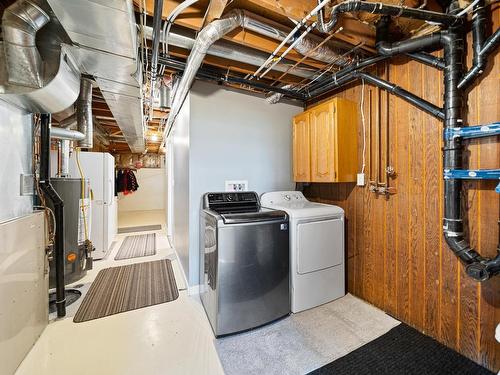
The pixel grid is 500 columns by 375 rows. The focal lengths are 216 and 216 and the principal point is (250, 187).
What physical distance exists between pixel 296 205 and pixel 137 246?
3.49 metres

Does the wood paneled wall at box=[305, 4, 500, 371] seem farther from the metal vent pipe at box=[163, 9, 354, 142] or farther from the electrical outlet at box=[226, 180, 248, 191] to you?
the electrical outlet at box=[226, 180, 248, 191]

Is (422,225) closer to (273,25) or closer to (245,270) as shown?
(245,270)

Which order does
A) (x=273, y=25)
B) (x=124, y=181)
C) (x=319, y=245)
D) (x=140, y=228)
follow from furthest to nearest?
(x=124, y=181)
(x=140, y=228)
(x=319, y=245)
(x=273, y=25)

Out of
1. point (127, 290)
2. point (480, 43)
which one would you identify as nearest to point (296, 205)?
point (480, 43)

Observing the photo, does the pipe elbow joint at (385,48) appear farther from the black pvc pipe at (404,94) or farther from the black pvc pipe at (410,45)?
the black pvc pipe at (404,94)

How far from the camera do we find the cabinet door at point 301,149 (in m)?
2.59

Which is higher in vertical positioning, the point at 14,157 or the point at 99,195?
the point at 14,157

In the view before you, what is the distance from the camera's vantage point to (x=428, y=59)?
172cm

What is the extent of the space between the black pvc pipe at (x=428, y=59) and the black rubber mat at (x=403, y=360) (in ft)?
7.11

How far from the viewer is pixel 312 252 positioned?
7.19ft

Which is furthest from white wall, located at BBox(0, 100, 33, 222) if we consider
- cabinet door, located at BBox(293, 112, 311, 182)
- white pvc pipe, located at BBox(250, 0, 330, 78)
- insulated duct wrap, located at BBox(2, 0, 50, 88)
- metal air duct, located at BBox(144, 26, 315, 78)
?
cabinet door, located at BBox(293, 112, 311, 182)

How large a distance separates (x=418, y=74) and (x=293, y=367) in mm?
2549

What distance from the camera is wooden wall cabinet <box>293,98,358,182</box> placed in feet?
7.38

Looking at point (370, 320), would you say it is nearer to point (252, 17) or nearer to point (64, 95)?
point (252, 17)
